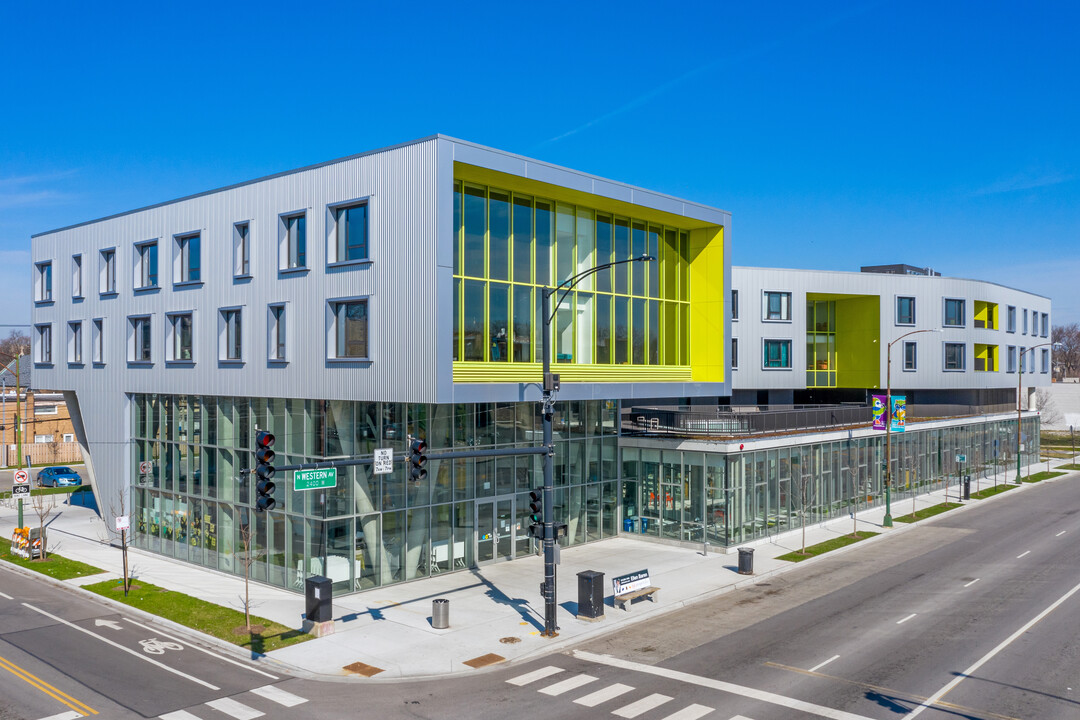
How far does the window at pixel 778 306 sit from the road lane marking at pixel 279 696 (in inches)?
1721

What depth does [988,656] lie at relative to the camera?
20281 mm

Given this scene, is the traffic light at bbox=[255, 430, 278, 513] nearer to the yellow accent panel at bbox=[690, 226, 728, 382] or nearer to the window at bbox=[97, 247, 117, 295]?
the yellow accent panel at bbox=[690, 226, 728, 382]

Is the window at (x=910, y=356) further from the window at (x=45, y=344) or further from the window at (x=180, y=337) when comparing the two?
the window at (x=45, y=344)

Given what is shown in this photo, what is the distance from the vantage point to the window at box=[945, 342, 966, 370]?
60406 mm

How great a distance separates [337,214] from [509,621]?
14345 millimetres

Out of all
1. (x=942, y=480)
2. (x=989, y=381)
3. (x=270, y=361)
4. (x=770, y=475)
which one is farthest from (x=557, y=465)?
(x=989, y=381)

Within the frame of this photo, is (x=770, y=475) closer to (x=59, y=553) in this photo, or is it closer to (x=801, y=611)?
(x=801, y=611)

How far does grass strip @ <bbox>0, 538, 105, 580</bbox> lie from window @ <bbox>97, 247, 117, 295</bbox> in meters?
11.7

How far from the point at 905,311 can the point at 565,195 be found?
3757cm

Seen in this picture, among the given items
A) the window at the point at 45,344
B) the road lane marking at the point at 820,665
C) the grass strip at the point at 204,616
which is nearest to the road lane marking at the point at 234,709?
the grass strip at the point at 204,616

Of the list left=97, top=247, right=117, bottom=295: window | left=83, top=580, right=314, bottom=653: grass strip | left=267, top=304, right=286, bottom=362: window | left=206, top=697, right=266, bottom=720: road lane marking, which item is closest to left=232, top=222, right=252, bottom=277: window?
left=267, top=304, right=286, bottom=362: window

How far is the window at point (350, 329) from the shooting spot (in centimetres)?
2750

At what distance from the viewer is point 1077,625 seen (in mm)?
22969

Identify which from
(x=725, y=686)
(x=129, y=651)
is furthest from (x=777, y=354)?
(x=129, y=651)
